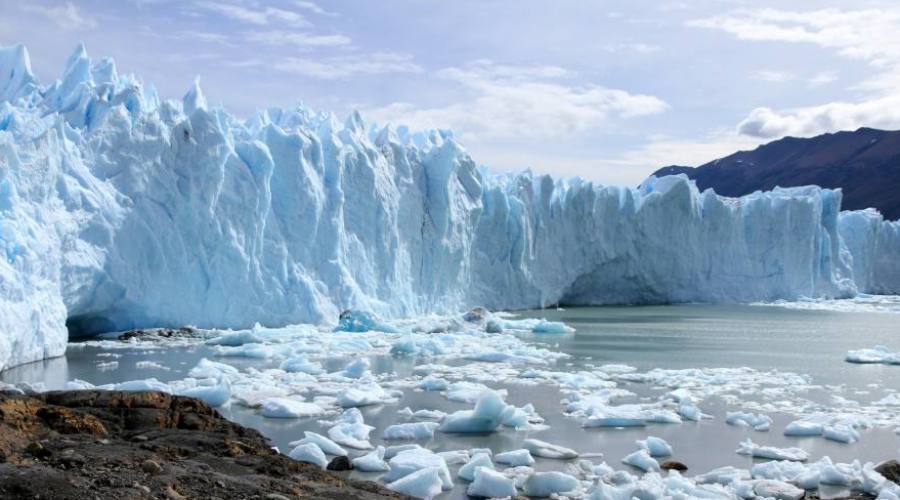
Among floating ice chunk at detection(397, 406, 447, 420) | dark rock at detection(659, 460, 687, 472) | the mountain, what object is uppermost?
the mountain

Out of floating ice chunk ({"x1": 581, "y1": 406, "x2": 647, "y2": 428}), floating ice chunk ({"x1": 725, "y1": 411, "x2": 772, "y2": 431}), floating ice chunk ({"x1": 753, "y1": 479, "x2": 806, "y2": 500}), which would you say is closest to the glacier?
floating ice chunk ({"x1": 581, "y1": 406, "x2": 647, "y2": 428})

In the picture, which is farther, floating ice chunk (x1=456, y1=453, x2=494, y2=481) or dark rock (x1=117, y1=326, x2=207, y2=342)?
dark rock (x1=117, y1=326, x2=207, y2=342)

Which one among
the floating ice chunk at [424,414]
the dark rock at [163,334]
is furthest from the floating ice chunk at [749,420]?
the dark rock at [163,334]

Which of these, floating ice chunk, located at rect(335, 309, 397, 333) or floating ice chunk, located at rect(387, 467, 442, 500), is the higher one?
floating ice chunk, located at rect(335, 309, 397, 333)

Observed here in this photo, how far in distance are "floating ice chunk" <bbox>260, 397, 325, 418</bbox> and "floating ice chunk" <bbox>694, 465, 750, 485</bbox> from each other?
3.72m

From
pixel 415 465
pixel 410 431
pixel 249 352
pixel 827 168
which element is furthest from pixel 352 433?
pixel 827 168

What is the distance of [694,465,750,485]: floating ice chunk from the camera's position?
5.97 meters

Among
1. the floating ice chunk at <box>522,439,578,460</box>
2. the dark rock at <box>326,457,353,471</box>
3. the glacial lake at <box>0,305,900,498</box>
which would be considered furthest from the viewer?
the glacial lake at <box>0,305,900,498</box>

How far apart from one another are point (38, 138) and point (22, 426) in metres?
8.49

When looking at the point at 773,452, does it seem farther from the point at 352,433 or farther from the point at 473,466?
the point at 352,433

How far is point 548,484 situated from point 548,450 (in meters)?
1.07

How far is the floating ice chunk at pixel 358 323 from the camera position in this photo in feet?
53.7

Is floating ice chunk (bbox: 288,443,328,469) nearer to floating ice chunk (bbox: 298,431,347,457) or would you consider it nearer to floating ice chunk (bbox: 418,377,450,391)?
floating ice chunk (bbox: 298,431,347,457)

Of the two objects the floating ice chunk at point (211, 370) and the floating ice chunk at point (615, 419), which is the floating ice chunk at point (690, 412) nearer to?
the floating ice chunk at point (615, 419)
